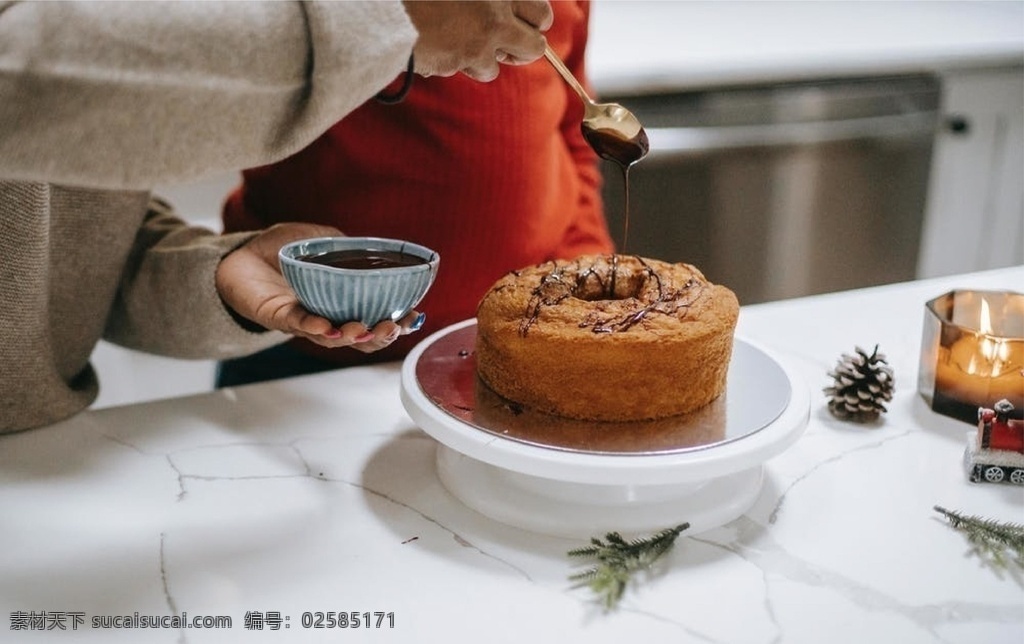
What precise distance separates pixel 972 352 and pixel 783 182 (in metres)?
1.39

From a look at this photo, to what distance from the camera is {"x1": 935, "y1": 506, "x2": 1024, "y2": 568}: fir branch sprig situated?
2.62ft

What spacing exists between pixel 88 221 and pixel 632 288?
1.92 ft

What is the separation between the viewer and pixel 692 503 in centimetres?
86

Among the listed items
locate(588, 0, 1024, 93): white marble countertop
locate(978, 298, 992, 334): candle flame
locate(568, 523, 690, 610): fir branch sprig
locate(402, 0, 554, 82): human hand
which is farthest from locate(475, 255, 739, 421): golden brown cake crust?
locate(588, 0, 1024, 93): white marble countertop

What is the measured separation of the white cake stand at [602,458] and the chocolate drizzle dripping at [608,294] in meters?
0.09

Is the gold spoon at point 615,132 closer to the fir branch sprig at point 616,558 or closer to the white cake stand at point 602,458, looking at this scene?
the white cake stand at point 602,458

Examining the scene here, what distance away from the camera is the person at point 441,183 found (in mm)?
1273

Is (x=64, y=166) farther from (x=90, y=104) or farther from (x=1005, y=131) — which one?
(x=1005, y=131)

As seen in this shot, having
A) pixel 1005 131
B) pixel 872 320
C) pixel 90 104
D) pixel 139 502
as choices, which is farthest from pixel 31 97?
pixel 1005 131

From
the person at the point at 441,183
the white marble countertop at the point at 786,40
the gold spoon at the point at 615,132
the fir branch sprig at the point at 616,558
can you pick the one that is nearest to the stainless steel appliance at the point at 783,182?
the white marble countertop at the point at 786,40

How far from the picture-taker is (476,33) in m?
0.81

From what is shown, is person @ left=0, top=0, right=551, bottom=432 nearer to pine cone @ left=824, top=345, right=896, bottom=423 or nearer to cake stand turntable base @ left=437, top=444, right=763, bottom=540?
cake stand turntable base @ left=437, top=444, right=763, bottom=540

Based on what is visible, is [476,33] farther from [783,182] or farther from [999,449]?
[783,182]

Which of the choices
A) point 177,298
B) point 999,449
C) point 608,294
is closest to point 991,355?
point 999,449
